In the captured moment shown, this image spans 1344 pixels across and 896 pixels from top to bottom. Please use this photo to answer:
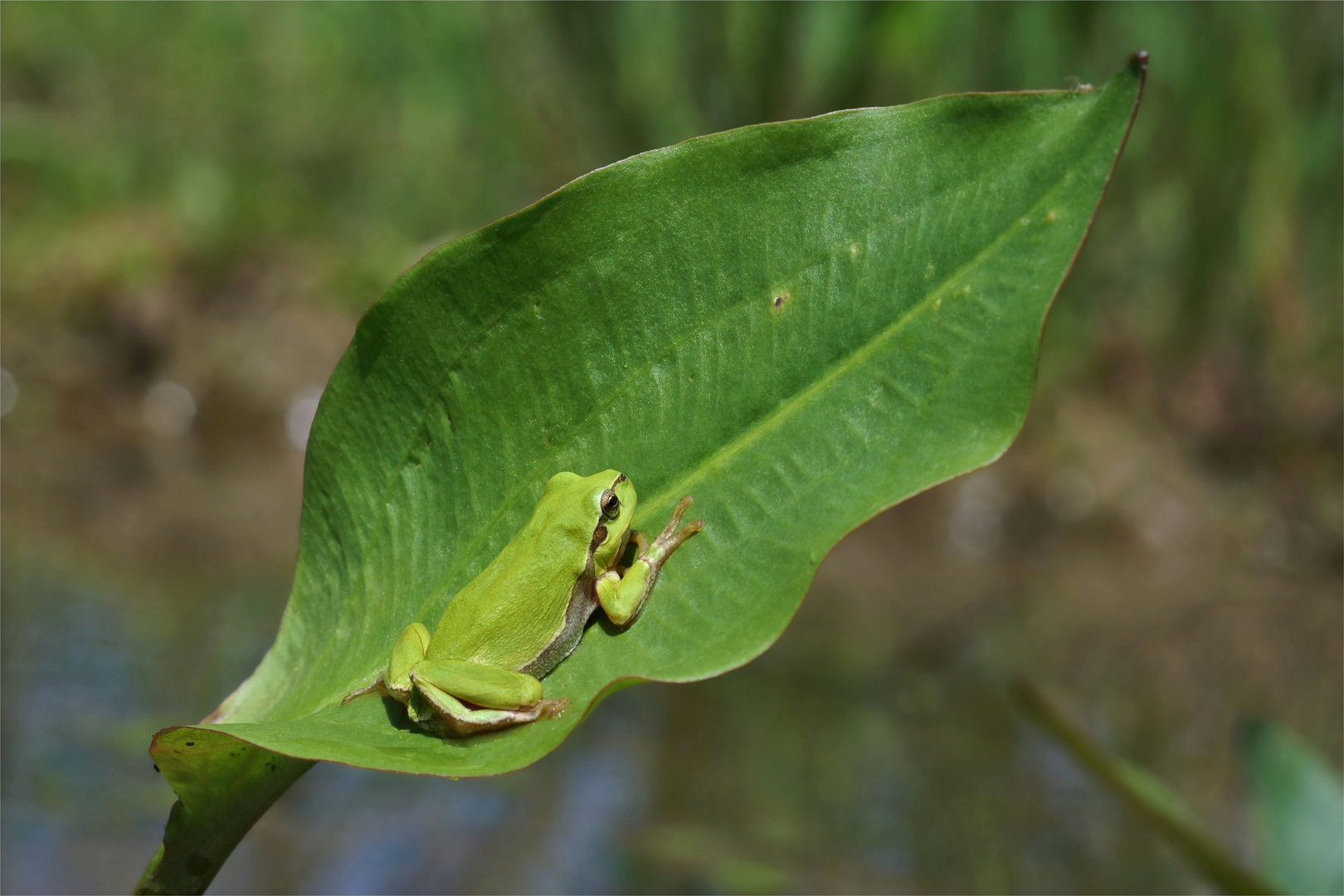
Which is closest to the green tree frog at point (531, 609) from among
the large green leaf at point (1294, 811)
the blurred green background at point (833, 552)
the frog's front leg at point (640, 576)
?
the frog's front leg at point (640, 576)

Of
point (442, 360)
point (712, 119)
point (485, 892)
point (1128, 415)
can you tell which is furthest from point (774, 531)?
point (1128, 415)

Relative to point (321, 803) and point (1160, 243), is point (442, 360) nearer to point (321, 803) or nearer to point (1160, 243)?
point (321, 803)

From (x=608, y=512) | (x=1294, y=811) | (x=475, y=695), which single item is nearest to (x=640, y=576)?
(x=608, y=512)

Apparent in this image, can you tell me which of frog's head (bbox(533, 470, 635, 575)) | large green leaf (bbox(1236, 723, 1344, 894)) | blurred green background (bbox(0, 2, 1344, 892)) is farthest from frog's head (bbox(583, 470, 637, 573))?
blurred green background (bbox(0, 2, 1344, 892))

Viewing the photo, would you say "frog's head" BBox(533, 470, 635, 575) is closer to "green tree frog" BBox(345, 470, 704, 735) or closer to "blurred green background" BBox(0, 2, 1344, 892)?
"green tree frog" BBox(345, 470, 704, 735)

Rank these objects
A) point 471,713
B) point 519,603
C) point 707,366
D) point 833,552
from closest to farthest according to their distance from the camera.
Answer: point 707,366, point 471,713, point 519,603, point 833,552

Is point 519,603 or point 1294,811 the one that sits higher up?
point 519,603

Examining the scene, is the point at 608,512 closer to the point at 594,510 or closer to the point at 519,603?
the point at 594,510
